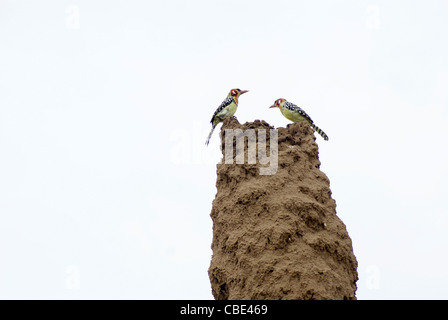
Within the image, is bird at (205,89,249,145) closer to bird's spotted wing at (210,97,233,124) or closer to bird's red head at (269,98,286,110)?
bird's spotted wing at (210,97,233,124)

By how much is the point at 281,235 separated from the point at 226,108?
592 cm

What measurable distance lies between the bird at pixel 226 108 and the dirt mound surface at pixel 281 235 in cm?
414

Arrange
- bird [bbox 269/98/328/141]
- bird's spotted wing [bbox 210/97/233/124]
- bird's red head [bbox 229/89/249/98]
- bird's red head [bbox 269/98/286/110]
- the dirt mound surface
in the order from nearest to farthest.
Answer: the dirt mound surface
bird [bbox 269/98/328/141]
bird's red head [bbox 269/98/286/110]
bird's spotted wing [bbox 210/97/233/124]
bird's red head [bbox 229/89/249/98]

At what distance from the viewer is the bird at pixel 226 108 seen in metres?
14.1

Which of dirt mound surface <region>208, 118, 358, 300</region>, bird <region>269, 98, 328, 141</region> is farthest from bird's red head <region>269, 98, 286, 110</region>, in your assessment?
dirt mound surface <region>208, 118, 358, 300</region>

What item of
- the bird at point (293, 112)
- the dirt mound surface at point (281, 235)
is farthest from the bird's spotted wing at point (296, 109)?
the dirt mound surface at point (281, 235)

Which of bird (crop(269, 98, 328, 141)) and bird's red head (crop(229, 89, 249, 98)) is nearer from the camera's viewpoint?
bird (crop(269, 98, 328, 141))

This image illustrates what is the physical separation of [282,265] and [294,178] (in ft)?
5.36

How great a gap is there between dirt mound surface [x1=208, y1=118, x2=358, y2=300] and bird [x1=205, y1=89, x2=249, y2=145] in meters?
4.14

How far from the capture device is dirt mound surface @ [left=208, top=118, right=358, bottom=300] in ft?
27.5

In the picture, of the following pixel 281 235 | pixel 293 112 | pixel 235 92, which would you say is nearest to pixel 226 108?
pixel 235 92

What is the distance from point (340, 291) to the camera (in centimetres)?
853

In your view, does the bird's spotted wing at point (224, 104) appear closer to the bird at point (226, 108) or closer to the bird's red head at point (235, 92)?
the bird at point (226, 108)
